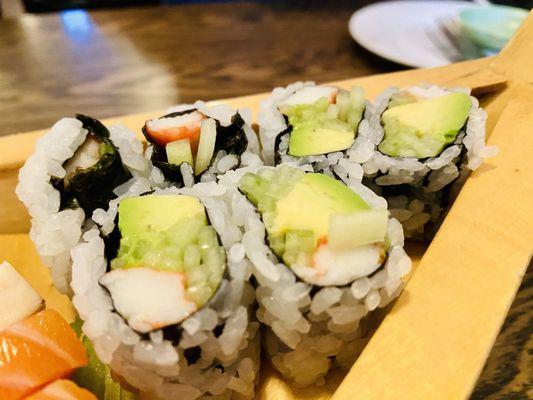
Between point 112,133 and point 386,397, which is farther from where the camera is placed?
point 112,133

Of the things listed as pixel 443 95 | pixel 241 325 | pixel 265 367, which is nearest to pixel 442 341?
pixel 241 325

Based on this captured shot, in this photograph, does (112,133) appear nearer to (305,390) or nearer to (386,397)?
(305,390)

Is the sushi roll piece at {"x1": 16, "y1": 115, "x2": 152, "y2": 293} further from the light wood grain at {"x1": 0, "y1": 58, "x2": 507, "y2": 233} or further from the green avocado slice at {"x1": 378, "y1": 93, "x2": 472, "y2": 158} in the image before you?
the green avocado slice at {"x1": 378, "y1": 93, "x2": 472, "y2": 158}

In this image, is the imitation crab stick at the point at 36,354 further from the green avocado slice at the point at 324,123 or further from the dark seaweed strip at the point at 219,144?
the green avocado slice at the point at 324,123

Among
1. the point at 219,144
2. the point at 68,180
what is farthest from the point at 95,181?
the point at 219,144

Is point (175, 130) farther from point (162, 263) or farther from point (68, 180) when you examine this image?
point (162, 263)

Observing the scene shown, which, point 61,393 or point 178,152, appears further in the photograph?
point 178,152

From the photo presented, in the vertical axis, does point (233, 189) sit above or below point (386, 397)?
above
